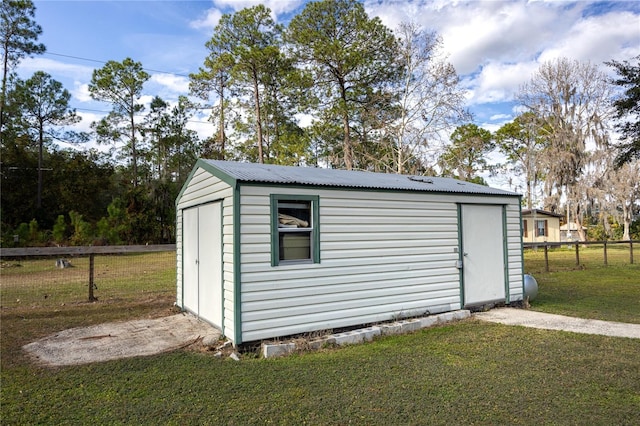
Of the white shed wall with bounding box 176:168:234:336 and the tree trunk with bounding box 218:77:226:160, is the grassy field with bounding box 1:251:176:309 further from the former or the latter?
the tree trunk with bounding box 218:77:226:160

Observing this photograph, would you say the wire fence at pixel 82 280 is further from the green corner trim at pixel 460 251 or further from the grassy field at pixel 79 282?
the green corner trim at pixel 460 251

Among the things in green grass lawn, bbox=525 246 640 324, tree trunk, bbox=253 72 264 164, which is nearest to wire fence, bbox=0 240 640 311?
green grass lawn, bbox=525 246 640 324

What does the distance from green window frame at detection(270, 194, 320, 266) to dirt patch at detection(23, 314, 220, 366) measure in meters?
1.37

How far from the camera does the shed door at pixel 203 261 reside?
5.30 m

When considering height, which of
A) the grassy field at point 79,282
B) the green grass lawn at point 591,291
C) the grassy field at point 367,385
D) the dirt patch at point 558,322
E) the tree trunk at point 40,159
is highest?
the tree trunk at point 40,159

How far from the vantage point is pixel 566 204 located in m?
24.9

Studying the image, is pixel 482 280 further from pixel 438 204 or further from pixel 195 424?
pixel 195 424

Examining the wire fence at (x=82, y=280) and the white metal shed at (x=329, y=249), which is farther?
the wire fence at (x=82, y=280)

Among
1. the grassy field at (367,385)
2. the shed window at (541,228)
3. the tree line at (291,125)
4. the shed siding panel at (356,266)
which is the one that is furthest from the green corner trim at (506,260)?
the shed window at (541,228)

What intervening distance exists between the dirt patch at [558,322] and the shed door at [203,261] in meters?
4.07

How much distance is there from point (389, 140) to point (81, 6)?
13.8 meters

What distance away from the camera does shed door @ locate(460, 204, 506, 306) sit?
669 cm

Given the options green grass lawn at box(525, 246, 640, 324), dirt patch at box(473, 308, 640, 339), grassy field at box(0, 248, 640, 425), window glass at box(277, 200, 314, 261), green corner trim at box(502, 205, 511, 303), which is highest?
window glass at box(277, 200, 314, 261)

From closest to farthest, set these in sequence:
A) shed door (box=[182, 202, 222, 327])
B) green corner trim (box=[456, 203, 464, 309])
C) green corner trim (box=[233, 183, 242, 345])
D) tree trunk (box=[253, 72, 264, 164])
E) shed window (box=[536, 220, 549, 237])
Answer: green corner trim (box=[233, 183, 242, 345]), shed door (box=[182, 202, 222, 327]), green corner trim (box=[456, 203, 464, 309]), tree trunk (box=[253, 72, 264, 164]), shed window (box=[536, 220, 549, 237])
